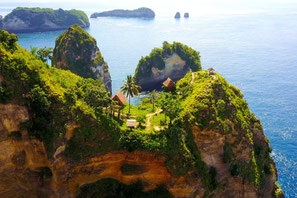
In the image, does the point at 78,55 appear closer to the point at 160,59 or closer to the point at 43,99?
the point at 160,59

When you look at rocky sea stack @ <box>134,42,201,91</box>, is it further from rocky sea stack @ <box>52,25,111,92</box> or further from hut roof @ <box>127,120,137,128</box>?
hut roof @ <box>127,120,137,128</box>

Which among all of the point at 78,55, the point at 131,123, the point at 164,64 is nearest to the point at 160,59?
the point at 164,64

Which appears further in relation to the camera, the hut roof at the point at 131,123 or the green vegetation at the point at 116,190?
the hut roof at the point at 131,123

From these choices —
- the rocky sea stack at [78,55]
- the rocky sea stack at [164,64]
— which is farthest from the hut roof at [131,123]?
the rocky sea stack at [164,64]

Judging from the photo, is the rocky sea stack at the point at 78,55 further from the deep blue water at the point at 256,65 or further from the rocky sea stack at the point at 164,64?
the rocky sea stack at the point at 164,64

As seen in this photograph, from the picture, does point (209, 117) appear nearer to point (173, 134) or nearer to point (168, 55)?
point (173, 134)

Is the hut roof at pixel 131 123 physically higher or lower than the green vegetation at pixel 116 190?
higher
